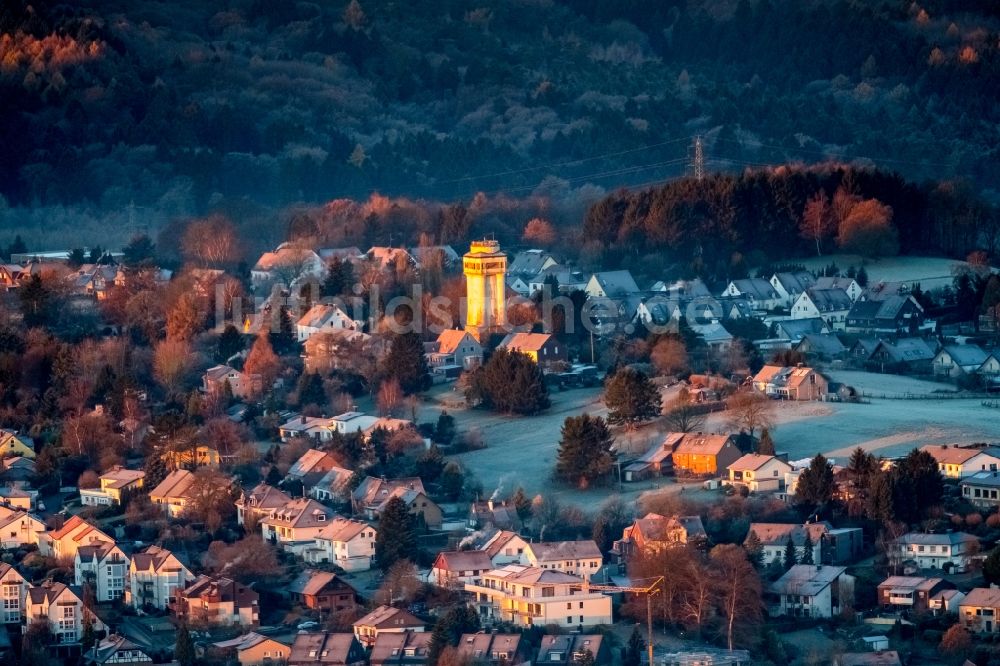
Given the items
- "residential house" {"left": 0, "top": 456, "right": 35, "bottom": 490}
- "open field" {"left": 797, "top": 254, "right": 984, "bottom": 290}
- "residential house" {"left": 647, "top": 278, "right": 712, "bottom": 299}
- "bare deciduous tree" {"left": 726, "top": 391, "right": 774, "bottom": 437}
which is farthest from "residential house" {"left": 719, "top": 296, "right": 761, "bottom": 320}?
"residential house" {"left": 0, "top": 456, "right": 35, "bottom": 490}

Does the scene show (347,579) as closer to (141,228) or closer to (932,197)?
(932,197)

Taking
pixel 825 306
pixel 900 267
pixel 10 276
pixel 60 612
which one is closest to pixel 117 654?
pixel 60 612

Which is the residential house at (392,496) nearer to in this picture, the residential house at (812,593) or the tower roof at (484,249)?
the residential house at (812,593)

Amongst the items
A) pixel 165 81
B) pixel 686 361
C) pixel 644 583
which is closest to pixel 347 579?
pixel 644 583

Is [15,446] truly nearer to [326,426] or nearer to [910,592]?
[326,426]

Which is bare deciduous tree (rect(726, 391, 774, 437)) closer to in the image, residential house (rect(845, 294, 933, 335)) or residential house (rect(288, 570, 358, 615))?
residential house (rect(845, 294, 933, 335))

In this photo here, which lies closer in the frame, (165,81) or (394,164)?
(394,164)
